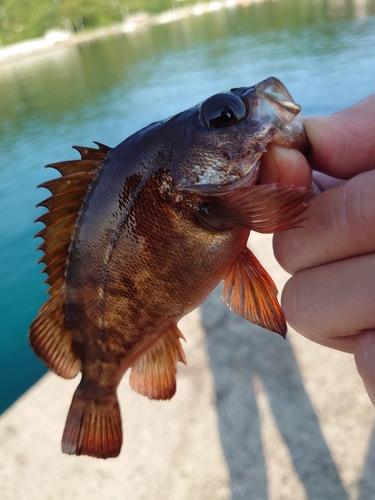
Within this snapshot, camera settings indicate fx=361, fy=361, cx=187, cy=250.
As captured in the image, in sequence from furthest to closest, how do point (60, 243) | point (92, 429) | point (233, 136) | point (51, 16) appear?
1. point (51, 16)
2. point (92, 429)
3. point (60, 243)
4. point (233, 136)

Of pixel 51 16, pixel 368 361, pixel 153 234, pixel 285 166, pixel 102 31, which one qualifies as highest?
pixel 51 16

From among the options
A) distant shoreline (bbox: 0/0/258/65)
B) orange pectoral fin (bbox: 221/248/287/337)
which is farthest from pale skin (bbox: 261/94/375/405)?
distant shoreline (bbox: 0/0/258/65)

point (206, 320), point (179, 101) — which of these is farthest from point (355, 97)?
point (206, 320)

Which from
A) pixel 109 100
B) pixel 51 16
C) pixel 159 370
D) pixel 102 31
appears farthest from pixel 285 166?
pixel 51 16

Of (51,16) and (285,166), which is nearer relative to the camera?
(285,166)

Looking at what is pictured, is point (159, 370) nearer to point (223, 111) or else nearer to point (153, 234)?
point (153, 234)

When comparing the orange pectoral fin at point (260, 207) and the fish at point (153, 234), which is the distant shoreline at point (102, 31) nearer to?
the fish at point (153, 234)

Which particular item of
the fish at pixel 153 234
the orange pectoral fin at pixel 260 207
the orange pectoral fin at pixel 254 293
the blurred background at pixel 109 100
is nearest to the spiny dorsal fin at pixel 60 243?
the fish at pixel 153 234
